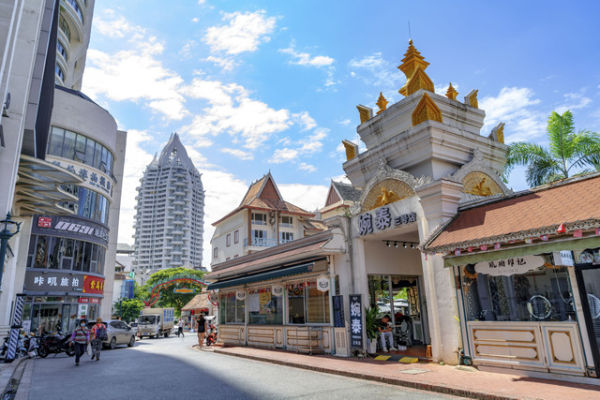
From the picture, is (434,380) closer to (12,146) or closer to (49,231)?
(12,146)

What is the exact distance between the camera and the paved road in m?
7.82

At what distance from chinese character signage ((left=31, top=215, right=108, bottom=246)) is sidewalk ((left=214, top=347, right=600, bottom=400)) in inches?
831

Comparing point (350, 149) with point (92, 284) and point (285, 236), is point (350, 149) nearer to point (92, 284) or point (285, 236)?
point (92, 284)

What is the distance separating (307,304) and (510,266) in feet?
26.8

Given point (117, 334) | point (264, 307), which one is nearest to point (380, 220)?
point (264, 307)

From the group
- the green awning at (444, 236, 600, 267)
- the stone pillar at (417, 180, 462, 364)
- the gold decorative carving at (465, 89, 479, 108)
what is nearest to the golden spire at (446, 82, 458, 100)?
the gold decorative carving at (465, 89, 479, 108)

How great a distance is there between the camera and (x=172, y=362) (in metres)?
13.9

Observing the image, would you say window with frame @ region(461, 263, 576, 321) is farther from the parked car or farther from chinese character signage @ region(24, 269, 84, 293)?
chinese character signage @ region(24, 269, 84, 293)

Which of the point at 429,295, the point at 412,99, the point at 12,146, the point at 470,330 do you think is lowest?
the point at 470,330

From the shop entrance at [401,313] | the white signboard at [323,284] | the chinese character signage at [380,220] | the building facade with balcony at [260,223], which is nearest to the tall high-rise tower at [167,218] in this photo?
the building facade with balcony at [260,223]

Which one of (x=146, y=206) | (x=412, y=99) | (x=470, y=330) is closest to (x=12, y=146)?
(x=412, y=99)

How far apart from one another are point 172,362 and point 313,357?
4973 mm

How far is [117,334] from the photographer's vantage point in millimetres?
23219

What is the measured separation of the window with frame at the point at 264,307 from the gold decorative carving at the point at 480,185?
28.5ft
